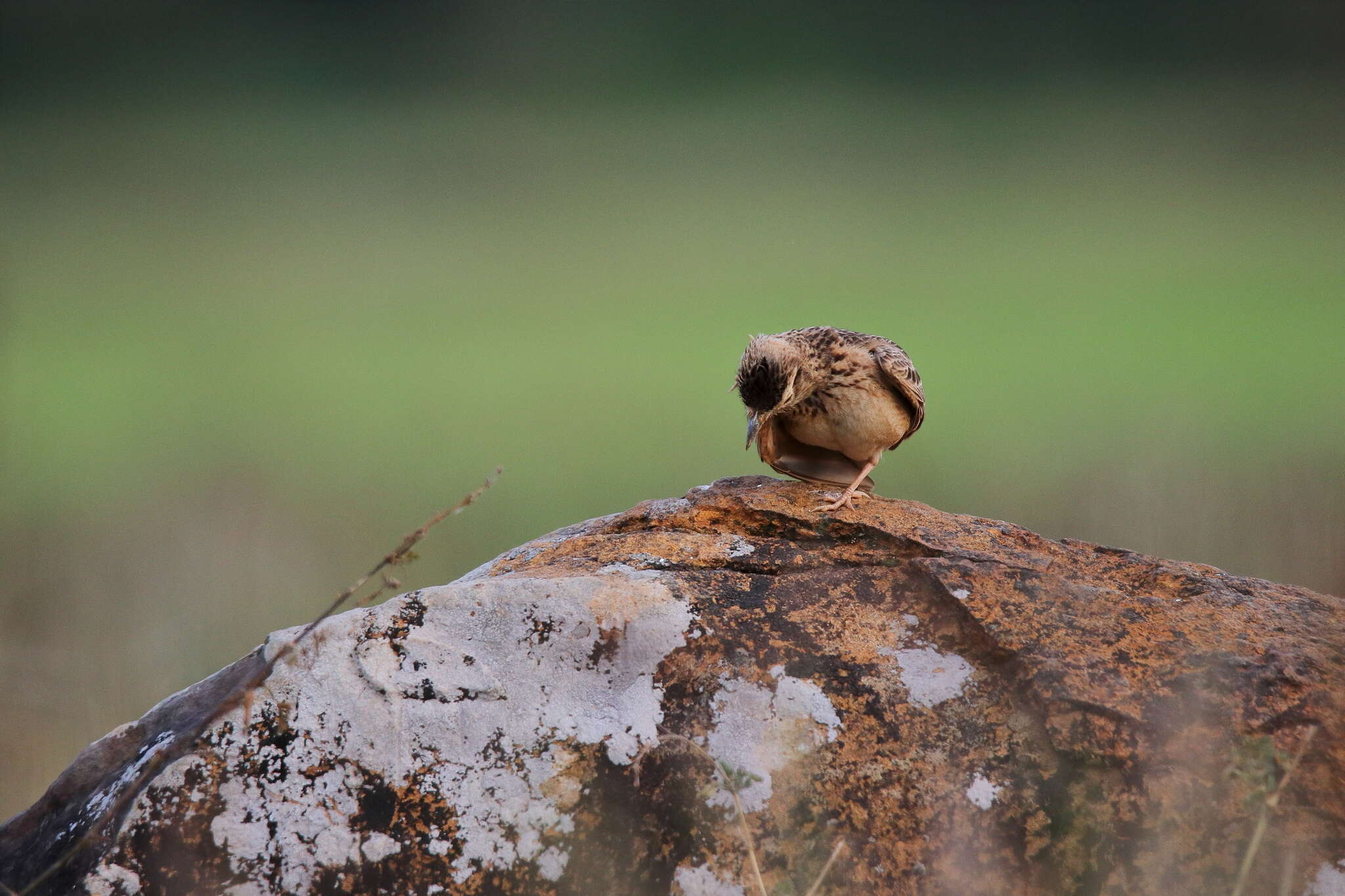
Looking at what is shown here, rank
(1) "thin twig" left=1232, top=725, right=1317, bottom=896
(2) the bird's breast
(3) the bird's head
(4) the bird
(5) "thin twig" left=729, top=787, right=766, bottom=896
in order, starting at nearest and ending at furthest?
(1) "thin twig" left=1232, top=725, right=1317, bottom=896 < (5) "thin twig" left=729, top=787, right=766, bottom=896 < (3) the bird's head < (4) the bird < (2) the bird's breast

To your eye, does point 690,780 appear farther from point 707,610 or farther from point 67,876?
point 67,876

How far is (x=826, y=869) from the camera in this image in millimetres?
2139

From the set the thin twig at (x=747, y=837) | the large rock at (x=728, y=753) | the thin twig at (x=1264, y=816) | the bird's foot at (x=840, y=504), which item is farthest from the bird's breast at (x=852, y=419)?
the thin twig at (x=747, y=837)

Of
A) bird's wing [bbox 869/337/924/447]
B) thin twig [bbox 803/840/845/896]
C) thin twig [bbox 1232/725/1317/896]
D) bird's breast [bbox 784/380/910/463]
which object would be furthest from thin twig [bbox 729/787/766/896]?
bird's wing [bbox 869/337/924/447]

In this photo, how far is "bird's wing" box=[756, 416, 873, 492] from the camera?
4.29m

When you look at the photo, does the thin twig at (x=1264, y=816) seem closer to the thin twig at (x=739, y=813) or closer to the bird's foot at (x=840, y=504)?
the thin twig at (x=739, y=813)

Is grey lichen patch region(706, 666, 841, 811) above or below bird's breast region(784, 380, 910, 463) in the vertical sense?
below

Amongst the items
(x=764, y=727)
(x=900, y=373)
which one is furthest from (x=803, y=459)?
(x=764, y=727)

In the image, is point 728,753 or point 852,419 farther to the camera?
point 852,419

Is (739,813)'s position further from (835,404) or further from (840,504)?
(835,404)

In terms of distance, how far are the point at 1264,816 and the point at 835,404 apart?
96.1 inches

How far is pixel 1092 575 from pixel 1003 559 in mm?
336

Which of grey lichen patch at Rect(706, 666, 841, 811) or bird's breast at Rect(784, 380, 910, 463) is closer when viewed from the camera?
grey lichen patch at Rect(706, 666, 841, 811)

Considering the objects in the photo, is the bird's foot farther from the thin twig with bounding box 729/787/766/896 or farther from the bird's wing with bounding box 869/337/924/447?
the thin twig with bounding box 729/787/766/896
